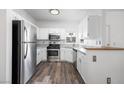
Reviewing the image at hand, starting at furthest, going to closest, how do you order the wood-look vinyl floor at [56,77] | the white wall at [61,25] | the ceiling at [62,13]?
the white wall at [61,25], the ceiling at [62,13], the wood-look vinyl floor at [56,77]

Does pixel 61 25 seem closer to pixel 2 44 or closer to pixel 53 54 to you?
pixel 53 54

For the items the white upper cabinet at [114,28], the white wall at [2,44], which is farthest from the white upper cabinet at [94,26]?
the white wall at [2,44]

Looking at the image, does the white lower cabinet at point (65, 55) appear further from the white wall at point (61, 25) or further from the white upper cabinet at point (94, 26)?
the white upper cabinet at point (94, 26)

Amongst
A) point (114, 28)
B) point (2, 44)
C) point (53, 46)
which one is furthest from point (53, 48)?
point (2, 44)

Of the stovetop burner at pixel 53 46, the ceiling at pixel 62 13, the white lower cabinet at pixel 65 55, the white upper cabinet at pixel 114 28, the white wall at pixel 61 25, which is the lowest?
the white lower cabinet at pixel 65 55

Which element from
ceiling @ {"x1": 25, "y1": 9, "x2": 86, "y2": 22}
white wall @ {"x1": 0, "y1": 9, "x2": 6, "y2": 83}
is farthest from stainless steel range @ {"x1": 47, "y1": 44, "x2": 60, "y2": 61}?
white wall @ {"x1": 0, "y1": 9, "x2": 6, "y2": 83}

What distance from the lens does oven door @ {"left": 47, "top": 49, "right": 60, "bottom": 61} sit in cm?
714

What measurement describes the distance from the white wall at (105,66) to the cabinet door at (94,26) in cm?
128

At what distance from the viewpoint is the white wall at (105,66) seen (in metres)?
3.10

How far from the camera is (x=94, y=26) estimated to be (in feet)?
14.0

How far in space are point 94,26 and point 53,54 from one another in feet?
11.4

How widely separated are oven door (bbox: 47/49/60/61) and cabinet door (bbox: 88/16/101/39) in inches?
126

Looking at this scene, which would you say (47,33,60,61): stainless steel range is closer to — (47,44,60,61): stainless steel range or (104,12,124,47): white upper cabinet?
(47,44,60,61): stainless steel range

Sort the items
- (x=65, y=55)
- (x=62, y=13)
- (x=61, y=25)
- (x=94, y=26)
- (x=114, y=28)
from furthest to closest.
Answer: (x=61, y=25) → (x=65, y=55) → (x=62, y=13) → (x=94, y=26) → (x=114, y=28)
